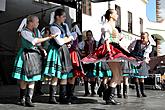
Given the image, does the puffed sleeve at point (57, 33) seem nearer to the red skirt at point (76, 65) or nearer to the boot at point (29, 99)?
the red skirt at point (76, 65)

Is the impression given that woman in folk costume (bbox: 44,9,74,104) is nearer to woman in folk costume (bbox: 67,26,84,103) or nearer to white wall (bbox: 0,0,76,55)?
woman in folk costume (bbox: 67,26,84,103)

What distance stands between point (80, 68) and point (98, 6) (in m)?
11.0

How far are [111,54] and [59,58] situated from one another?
78cm

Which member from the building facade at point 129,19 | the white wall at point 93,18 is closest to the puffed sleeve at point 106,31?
the building facade at point 129,19

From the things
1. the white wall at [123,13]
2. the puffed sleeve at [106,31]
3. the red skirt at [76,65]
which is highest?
the white wall at [123,13]

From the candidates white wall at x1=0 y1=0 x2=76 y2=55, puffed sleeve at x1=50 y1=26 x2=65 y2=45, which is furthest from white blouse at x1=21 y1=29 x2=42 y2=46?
white wall at x1=0 y1=0 x2=76 y2=55

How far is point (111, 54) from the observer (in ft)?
17.0

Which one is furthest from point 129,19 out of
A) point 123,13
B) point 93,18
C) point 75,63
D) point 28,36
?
point 28,36

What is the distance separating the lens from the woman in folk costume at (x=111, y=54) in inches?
205

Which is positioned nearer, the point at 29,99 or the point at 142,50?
the point at 29,99

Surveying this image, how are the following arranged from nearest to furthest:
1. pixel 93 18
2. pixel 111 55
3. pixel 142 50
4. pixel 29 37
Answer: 1. pixel 29 37
2. pixel 111 55
3. pixel 142 50
4. pixel 93 18

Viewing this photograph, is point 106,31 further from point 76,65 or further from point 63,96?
point 63,96

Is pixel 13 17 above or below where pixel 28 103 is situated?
above

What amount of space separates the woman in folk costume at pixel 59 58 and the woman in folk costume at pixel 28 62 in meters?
0.16
